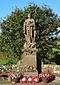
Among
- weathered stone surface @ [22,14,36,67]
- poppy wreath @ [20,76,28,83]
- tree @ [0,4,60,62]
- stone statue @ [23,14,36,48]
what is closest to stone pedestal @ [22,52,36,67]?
weathered stone surface @ [22,14,36,67]

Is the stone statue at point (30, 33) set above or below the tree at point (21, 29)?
below

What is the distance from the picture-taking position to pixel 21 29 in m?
32.9

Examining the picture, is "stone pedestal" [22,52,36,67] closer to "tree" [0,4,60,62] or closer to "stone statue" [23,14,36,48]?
"stone statue" [23,14,36,48]

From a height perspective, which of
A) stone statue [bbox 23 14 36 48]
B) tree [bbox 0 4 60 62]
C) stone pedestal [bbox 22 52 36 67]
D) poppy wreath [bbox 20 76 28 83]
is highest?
tree [bbox 0 4 60 62]

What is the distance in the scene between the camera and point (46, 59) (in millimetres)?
32969

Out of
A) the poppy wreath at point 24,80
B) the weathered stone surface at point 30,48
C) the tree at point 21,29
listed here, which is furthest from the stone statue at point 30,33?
the tree at point 21,29

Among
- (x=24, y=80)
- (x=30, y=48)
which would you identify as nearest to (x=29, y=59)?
(x=30, y=48)

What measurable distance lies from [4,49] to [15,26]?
3.14 metres

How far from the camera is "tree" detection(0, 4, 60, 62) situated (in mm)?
32250

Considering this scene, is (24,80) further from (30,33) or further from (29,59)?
(30,33)

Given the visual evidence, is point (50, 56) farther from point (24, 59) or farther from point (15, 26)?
point (24, 59)

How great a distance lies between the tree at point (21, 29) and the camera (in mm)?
32250

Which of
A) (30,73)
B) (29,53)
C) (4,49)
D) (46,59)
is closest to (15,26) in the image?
(4,49)

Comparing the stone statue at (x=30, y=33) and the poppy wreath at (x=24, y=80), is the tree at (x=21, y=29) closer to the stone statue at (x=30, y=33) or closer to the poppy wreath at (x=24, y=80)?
the stone statue at (x=30, y=33)
